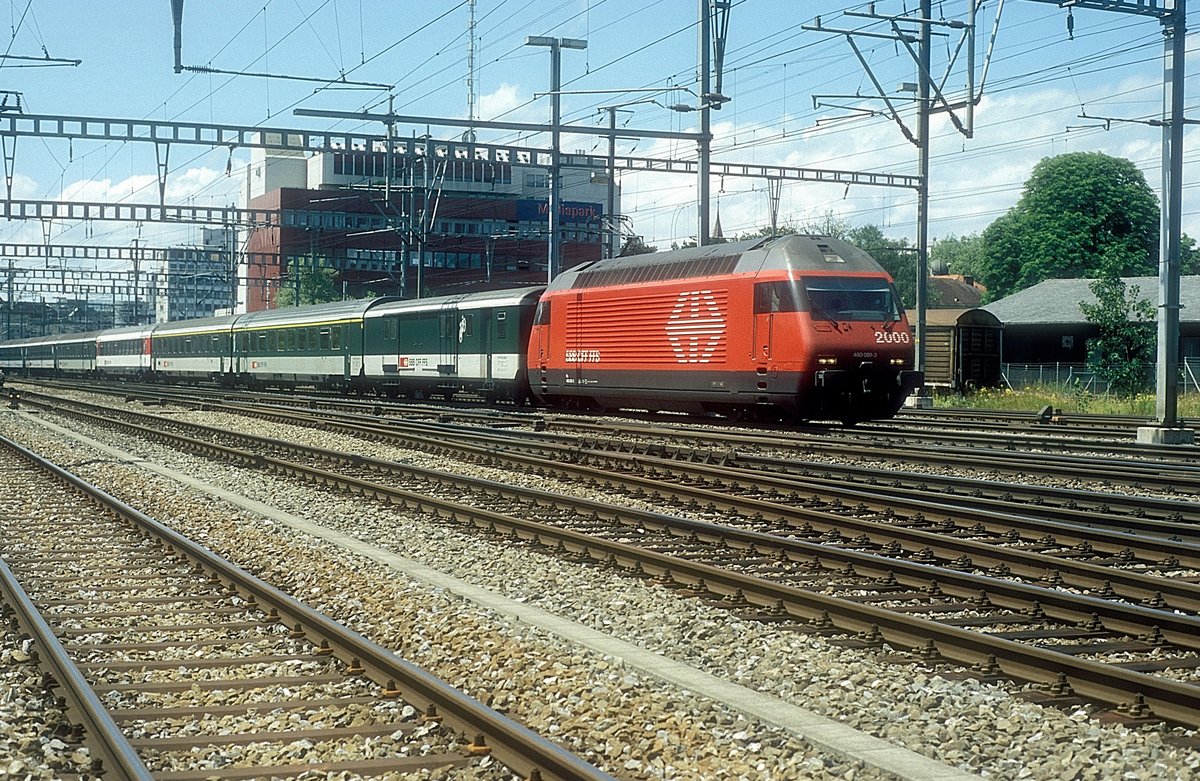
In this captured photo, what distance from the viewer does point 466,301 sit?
33.0 meters

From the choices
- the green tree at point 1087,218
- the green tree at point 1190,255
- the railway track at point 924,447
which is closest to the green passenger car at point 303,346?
the railway track at point 924,447

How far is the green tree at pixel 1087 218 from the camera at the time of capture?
251ft

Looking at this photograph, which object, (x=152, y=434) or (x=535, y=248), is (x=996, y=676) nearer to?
(x=152, y=434)

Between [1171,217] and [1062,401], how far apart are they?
1502cm

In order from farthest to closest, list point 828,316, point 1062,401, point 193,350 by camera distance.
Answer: point 193,350, point 1062,401, point 828,316

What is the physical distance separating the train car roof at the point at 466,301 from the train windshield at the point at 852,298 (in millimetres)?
9932

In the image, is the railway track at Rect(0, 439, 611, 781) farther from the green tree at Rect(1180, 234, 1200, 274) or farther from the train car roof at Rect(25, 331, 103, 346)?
the green tree at Rect(1180, 234, 1200, 274)

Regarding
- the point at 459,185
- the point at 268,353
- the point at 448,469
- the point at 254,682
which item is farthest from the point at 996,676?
the point at 459,185

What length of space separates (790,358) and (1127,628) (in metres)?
13.8

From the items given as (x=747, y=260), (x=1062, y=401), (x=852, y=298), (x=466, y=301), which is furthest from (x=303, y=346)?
(x=852, y=298)

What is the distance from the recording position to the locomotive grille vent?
23.2m

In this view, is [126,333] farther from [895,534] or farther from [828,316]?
[895,534]

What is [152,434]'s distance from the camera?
84.0ft

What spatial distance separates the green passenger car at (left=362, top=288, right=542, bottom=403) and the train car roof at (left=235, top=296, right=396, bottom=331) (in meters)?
1.18
